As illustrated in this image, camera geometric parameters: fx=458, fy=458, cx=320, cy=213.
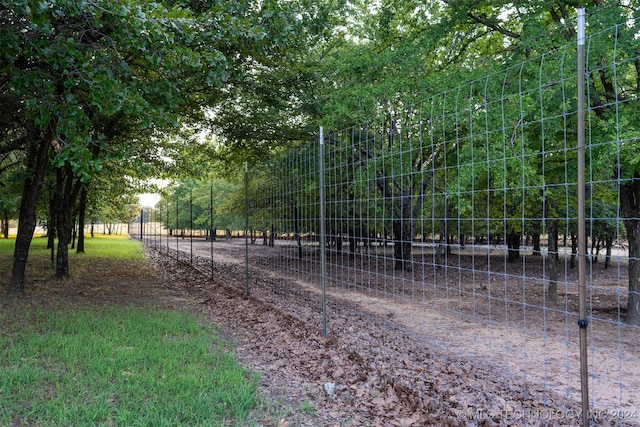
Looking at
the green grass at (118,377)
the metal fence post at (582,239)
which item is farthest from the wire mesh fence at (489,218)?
the green grass at (118,377)

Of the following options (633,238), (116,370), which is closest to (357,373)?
(116,370)

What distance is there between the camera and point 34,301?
8.23 m

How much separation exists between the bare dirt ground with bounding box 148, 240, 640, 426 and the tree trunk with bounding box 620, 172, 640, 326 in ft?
1.65

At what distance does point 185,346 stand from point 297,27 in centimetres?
497

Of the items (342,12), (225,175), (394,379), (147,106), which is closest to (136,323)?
(147,106)

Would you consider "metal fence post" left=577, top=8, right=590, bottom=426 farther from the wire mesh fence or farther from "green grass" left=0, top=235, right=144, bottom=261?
"green grass" left=0, top=235, right=144, bottom=261

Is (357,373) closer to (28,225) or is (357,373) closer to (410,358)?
(410,358)

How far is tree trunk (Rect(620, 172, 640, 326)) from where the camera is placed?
888 centimetres

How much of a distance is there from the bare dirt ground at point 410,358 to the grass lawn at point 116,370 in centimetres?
47

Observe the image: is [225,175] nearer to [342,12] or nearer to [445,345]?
[342,12]

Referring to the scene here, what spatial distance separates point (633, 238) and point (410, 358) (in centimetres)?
650

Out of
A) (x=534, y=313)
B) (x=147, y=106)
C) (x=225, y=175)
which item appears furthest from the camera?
(x=225, y=175)

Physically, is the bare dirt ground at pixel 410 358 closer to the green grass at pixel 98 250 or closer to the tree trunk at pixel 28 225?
the tree trunk at pixel 28 225

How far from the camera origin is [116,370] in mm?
4465
